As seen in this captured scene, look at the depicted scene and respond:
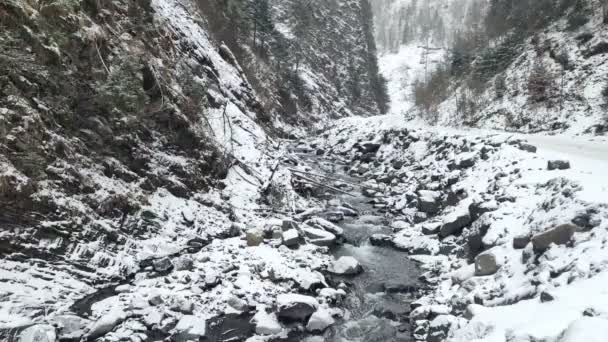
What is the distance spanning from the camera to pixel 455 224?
10.8 meters

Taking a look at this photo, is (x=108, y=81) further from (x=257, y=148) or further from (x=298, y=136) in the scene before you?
(x=298, y=136)

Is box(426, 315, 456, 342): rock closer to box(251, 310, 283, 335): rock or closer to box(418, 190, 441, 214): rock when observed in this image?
box(251, 310, 283, 335): rock

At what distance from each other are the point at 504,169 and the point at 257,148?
873cm

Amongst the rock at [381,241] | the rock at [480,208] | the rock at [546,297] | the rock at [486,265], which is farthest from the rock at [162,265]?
the rock at [480,208]

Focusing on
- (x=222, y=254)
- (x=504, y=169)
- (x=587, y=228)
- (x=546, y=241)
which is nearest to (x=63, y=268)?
(x=222, y=254)

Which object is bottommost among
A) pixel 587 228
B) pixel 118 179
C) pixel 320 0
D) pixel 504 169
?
pixel 587 228

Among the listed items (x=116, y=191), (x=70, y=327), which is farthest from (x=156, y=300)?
(x=116, y=191)

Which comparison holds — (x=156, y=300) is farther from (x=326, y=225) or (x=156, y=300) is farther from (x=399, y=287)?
(x=326, y=225)

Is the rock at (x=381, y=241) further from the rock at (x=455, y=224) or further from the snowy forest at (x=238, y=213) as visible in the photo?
the rock at (x=455, y=224)

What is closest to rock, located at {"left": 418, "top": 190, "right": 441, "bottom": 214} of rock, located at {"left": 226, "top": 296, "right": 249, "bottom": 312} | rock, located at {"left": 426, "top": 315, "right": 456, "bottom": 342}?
rock, located at {"left": 426, "top": 315, "right": 456, "bottom": 342}

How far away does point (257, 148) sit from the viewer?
1567 centimetres

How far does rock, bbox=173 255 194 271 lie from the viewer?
8125 mm

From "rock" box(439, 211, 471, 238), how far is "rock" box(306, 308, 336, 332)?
4872 mm

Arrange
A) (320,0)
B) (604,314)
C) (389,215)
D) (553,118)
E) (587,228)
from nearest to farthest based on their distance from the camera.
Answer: (604,314) → (587,228) → (389,215) → (553,118) → (320,0)
